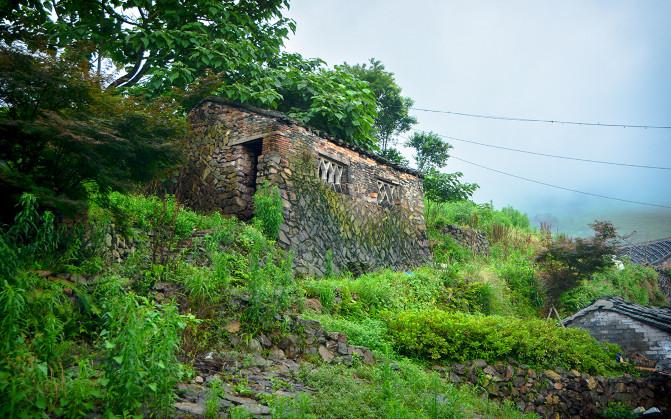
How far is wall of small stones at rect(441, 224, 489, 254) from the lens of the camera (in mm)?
21359

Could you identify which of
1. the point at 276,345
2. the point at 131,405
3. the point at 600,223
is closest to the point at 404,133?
the point at 600,223

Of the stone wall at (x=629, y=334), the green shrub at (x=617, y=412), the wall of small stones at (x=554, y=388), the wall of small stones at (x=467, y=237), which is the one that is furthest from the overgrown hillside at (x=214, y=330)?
the wall of small stones at (x=467, y=237)

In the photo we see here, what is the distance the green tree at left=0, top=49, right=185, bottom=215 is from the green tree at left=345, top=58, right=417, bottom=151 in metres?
19.0

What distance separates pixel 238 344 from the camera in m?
7.00

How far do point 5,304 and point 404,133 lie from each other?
2384 cm

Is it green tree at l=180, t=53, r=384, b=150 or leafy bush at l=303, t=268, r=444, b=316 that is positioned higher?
green tree at l=180, t=53, r=384, b=150

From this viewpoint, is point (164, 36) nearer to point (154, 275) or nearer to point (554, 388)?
point (154, 275)

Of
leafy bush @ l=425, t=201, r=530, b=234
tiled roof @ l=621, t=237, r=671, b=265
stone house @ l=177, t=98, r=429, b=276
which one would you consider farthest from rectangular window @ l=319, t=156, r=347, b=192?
tiled roof @ l=621, t=237, r=671, b=265

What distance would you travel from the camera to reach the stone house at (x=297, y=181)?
13484 millimetres

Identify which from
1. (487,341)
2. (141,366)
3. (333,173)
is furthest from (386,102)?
(141,366)

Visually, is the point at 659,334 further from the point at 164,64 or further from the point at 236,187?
the point at 164,64

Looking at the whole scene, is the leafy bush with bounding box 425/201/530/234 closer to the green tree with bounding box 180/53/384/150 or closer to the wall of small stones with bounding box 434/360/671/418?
the green tree with bounding box 180/53/384/150

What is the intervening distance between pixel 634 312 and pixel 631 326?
0.37 meters

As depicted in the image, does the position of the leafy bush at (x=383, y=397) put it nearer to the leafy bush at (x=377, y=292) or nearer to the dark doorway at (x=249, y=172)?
the leafy bush at (x=377, y=292)
